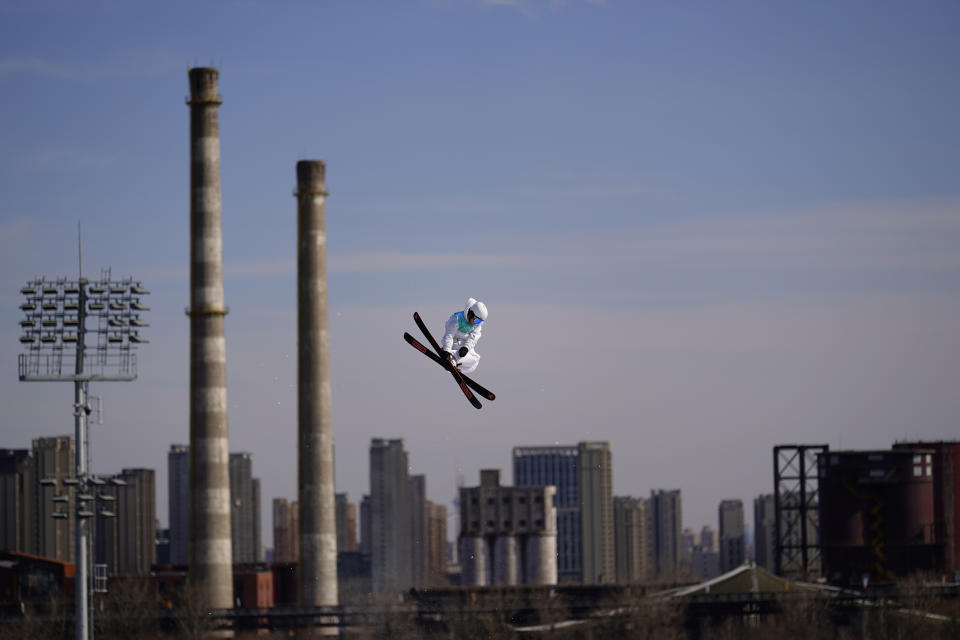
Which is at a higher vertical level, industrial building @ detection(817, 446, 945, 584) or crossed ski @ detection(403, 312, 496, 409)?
crossed ski @ detection(403, 312, 496, 409)

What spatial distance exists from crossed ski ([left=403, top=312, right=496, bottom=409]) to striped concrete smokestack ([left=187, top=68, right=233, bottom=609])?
7320cm

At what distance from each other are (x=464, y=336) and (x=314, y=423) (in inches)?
3343

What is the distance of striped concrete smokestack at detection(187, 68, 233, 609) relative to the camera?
361ft

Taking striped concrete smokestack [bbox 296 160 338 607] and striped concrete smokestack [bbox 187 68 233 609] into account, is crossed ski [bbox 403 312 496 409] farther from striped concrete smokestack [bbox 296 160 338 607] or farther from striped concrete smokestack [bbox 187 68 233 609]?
striped concrete smokestack [bbox 296 160 338 607]

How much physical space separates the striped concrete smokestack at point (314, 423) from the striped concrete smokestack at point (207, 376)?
899 centimetres

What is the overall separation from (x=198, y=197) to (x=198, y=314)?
8907mm

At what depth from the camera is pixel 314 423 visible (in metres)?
118

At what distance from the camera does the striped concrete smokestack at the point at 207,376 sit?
361 feet

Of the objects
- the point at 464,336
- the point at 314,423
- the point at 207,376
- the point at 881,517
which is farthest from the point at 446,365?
the point at 881,517

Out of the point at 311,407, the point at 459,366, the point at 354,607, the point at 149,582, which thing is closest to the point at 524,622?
the point at 354,607

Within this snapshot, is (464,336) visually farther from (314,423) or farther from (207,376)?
(314,423)

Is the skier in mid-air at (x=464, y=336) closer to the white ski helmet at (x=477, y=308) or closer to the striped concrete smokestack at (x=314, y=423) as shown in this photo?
the white ski helmet at (x=477, y=308)

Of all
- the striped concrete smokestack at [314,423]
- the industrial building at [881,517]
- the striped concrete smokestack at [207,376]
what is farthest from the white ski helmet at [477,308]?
the industrial building at [881,517]

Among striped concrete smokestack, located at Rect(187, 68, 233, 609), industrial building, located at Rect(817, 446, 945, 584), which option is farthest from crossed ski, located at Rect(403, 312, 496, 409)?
industrial building, located at Rect(817, 446, 945, 584)
